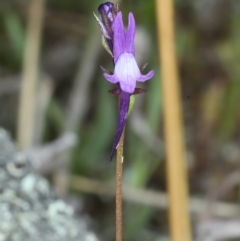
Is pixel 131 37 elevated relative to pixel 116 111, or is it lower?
lower

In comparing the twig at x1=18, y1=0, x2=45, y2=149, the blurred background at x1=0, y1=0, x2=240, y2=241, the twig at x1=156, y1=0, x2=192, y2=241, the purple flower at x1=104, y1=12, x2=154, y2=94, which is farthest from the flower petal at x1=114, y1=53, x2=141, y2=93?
the twig at x1=18, y1=0, x2=45, y2=149

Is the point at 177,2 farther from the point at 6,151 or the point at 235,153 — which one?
the point at 6,151

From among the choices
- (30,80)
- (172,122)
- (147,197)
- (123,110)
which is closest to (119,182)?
(123,110)

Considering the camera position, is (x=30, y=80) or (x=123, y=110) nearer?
(x=123, y=110)

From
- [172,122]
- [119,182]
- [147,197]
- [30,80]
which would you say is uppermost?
[30,80]

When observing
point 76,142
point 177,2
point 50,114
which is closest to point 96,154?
point 76,142

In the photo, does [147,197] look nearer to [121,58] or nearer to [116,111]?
[116,111]

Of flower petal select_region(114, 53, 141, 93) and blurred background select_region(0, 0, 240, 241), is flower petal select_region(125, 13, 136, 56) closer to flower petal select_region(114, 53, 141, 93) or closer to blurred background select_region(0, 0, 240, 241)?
flower petal select_region(114, 53, 141, 93)
